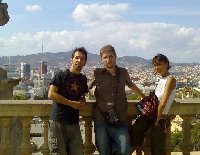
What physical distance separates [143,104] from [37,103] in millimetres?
1395

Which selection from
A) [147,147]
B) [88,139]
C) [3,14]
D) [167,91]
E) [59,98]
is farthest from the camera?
[3,14]

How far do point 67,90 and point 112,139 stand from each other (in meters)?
0.88

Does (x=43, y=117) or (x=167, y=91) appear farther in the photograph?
(x=43, y=117)

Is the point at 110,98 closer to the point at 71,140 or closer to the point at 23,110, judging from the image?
the point at 71,140

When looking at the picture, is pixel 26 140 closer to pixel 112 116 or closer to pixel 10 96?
pixel 112 116

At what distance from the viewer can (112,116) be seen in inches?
203

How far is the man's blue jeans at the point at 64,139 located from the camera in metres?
4.97

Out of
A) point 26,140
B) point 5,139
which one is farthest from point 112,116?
point 5,139

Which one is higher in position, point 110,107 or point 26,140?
point 110,107

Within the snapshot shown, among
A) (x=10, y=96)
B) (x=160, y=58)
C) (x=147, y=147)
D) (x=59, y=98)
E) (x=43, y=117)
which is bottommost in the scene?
(x=147, y=147)

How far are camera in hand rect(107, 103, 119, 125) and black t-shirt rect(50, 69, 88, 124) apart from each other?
0.43 metres

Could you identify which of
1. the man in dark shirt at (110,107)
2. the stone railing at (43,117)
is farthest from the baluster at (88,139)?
the man in dark shirt at (110,107)

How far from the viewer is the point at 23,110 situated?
5406 millimetres

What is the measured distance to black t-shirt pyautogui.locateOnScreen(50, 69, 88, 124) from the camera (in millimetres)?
4934
